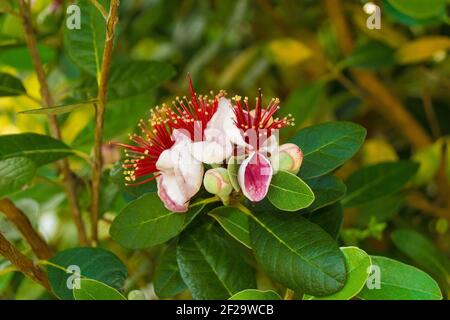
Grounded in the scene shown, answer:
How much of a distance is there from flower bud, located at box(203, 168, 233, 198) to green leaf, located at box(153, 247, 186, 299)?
0.19 meters

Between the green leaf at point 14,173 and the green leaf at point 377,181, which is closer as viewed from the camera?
the green leaf at point 14,173

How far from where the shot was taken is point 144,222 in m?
0.86

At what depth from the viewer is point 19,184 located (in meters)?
0.89

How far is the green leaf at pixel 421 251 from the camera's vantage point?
1.12 meters

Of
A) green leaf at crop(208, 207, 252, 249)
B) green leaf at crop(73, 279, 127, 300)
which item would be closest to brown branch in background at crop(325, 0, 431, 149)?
green leaf at crop(208, 207, 252, 249)

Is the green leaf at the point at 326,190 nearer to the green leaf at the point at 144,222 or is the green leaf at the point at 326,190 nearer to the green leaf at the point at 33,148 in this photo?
the green leaf at the point at 144,222

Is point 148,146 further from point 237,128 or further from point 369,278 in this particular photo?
point 369,278

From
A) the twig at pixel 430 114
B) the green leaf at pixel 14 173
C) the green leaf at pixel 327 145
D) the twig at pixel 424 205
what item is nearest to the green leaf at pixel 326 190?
the green leaf at pixel 327 145

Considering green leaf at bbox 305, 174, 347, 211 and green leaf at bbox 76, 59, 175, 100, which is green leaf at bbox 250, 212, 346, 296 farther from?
green leaf at bbox 76, 59, 175, 100

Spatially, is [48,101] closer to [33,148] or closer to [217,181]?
[33,148]

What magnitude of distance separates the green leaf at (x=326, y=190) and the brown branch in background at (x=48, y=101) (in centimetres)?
42

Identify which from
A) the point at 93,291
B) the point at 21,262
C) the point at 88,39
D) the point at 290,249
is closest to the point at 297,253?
the point at 290,249

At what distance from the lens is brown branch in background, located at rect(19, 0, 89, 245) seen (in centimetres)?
109

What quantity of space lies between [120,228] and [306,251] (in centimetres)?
24
